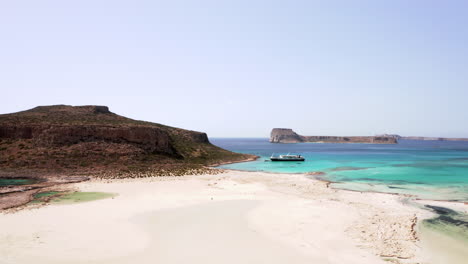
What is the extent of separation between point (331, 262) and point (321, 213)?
27.0ft

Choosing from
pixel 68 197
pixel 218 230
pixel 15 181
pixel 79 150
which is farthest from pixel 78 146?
pixel 218 230

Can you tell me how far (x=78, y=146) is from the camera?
1905 inches

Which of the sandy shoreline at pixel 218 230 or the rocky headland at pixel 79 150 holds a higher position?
the rocky headland at pixel 79 150

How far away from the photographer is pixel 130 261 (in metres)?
12.8

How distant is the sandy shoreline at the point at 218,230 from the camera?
13500 millimetres

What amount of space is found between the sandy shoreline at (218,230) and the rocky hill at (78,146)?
22.5 meters

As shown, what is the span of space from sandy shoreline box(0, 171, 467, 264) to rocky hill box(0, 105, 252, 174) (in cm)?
2251

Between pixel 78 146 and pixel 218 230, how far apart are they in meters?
39.8

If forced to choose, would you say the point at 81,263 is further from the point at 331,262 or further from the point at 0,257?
the point at 331,262

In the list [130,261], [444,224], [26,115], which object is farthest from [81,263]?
[26,115]

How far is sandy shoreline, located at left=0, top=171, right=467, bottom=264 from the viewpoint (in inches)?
531

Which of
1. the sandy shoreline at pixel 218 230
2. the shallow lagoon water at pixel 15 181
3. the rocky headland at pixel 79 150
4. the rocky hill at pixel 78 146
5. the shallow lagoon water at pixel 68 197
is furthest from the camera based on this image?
the rocky hill at pixel 78 146

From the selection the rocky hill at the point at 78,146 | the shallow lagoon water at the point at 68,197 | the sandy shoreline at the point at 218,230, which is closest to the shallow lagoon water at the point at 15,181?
the rocky hill at the point at 78,146

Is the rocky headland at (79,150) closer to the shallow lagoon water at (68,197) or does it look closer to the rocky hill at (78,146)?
the rocky hill at (78,146)
